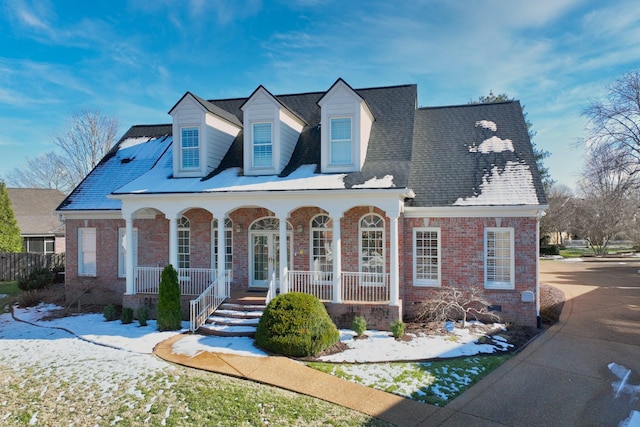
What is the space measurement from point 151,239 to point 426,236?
1008 cm

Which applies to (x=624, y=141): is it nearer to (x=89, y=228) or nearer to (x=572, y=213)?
(x=572, y=213)

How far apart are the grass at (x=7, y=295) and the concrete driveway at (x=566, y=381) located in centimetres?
1682

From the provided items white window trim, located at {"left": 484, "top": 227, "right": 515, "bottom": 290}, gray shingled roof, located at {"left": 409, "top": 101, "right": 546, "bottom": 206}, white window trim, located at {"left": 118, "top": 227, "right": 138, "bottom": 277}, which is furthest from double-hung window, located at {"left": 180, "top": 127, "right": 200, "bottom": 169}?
white window trim, located at {"left": 484, "top": 227, "right": 515, "bottom": 290}

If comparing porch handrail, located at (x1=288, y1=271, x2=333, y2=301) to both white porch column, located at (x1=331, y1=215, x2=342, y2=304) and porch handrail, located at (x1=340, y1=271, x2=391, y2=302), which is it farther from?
white porch column, located at (x1=331, y1=215, x2=342, y2=304)

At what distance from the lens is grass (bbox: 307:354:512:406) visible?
7848mm

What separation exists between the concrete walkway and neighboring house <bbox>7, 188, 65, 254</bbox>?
81.3ft

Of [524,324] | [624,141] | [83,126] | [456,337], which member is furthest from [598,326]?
[83,126]

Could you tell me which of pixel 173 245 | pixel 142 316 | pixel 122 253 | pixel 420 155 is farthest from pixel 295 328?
pixel 122 253

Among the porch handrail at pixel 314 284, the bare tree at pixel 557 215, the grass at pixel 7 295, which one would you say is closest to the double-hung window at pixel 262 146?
the porch handrail at pixel 314 284

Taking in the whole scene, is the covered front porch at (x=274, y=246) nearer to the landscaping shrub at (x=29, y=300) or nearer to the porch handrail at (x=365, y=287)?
the porch handrail at (x=365, y=287)

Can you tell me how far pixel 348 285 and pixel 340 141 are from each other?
189 inches

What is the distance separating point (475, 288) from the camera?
12828mm

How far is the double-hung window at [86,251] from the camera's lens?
16.4 m

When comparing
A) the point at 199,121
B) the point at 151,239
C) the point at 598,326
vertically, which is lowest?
the point at 598,326
